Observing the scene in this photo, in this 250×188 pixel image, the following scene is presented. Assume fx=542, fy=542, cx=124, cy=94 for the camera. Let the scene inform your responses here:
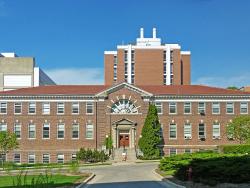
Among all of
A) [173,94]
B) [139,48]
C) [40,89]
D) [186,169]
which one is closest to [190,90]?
[173,94]

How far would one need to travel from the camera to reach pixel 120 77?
139500mm

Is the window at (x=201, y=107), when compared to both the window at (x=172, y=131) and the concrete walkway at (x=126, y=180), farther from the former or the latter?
the concrete walkway at (x=126, y=180)

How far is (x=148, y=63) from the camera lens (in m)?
135

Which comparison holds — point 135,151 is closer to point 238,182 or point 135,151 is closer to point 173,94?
point 173,94

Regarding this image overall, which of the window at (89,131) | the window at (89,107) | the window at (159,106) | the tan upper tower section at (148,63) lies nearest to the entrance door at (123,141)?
the window at (89,131)

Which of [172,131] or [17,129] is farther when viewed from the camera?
[172,131]

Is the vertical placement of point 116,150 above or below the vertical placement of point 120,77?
below

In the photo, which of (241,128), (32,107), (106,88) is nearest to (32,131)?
(32,107)

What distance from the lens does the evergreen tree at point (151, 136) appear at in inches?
2611

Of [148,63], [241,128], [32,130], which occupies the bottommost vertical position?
[32,130]

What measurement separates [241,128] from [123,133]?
15.6 m

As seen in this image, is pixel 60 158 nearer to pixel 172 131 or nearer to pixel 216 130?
pixel 172 131

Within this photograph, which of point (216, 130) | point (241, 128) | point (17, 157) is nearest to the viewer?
point (241, 128)

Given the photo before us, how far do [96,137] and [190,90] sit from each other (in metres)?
14.2
